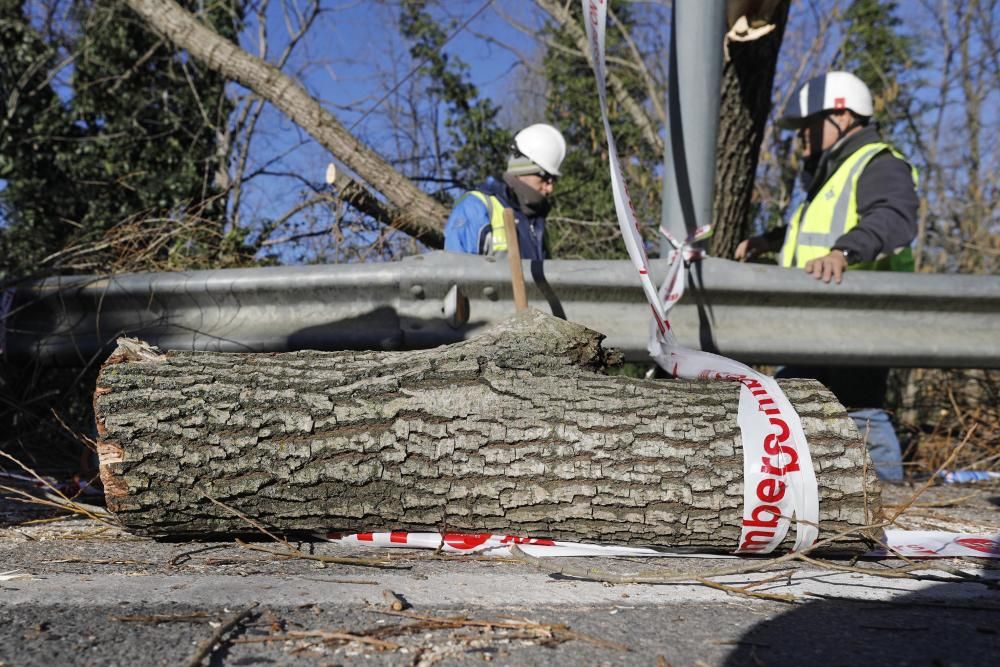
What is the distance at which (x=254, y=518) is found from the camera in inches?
95.2

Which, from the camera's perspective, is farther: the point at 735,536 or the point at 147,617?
the point at 735,536

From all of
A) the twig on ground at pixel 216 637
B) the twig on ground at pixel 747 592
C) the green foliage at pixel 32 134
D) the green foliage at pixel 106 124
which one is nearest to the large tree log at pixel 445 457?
the twig on ground at pixel 747 592

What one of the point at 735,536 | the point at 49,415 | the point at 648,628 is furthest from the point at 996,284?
the point at 49,415

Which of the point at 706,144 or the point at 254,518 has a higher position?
the point at 706,144

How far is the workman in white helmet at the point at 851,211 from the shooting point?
3.85 meters

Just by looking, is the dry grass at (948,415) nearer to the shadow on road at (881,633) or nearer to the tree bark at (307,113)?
the shadow on road at (881,633)

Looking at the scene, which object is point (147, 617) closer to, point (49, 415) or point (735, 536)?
point (735, 536)

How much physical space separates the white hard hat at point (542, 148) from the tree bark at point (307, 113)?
3.71 feet

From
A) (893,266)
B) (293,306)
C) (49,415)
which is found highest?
(893,266)

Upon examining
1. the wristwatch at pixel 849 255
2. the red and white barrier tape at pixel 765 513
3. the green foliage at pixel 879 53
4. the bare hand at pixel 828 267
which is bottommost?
the red and white barrier tape at pixel 765 513

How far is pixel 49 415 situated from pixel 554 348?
3.39 metres

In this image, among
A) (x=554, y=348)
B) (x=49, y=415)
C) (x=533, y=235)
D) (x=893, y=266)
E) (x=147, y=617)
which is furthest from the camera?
(x=533, y=235)

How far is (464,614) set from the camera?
1718 mm

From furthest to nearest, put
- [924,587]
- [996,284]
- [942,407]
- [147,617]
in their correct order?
[942,407]
[996,284]
[924,587]
[147,617]
